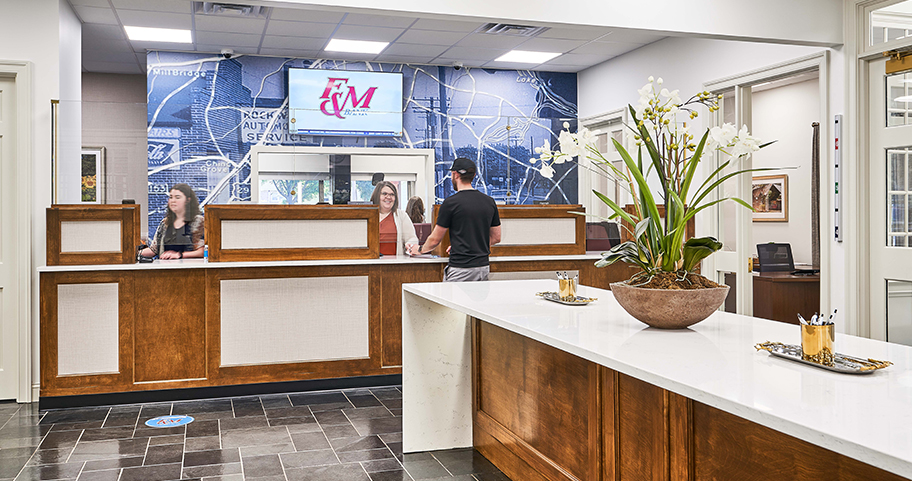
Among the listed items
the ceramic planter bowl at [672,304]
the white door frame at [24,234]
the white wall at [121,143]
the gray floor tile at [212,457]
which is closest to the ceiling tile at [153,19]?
the white wall at [121,143]

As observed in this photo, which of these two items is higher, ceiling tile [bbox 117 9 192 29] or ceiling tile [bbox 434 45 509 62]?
ceiling tile [bbox 434 45 509 62]

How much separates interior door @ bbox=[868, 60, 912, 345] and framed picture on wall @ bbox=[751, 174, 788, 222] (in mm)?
3236

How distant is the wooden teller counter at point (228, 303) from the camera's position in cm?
441

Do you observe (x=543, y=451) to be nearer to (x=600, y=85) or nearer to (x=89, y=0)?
(x=89, y=0)

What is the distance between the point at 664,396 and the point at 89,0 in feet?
17.7

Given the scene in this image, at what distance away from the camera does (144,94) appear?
8.40 metres

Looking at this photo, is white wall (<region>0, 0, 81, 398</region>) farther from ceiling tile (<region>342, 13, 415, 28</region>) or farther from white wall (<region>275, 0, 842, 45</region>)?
ceiling tile (<region>342, 13, 415, 28</region>)

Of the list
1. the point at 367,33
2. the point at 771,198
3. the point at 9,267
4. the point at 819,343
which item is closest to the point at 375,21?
the point at 367,33

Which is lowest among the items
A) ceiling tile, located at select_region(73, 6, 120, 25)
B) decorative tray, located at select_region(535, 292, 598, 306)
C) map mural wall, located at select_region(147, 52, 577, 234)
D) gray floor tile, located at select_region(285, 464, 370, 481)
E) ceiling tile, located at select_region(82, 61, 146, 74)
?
gray floor tile, located at select_region(285, 464, 370, 481)

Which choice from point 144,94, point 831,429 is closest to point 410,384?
point 831,429

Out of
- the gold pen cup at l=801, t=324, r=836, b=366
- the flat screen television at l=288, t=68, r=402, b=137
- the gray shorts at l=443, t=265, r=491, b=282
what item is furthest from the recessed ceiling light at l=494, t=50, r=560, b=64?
the gold pen cup at l=801, t=324, r=836, b=366

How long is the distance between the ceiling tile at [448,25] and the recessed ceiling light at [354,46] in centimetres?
76

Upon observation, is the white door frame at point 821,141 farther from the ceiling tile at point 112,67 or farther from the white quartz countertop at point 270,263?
the ceiling tile at point 112,67

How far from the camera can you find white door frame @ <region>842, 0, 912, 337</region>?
189 inches
